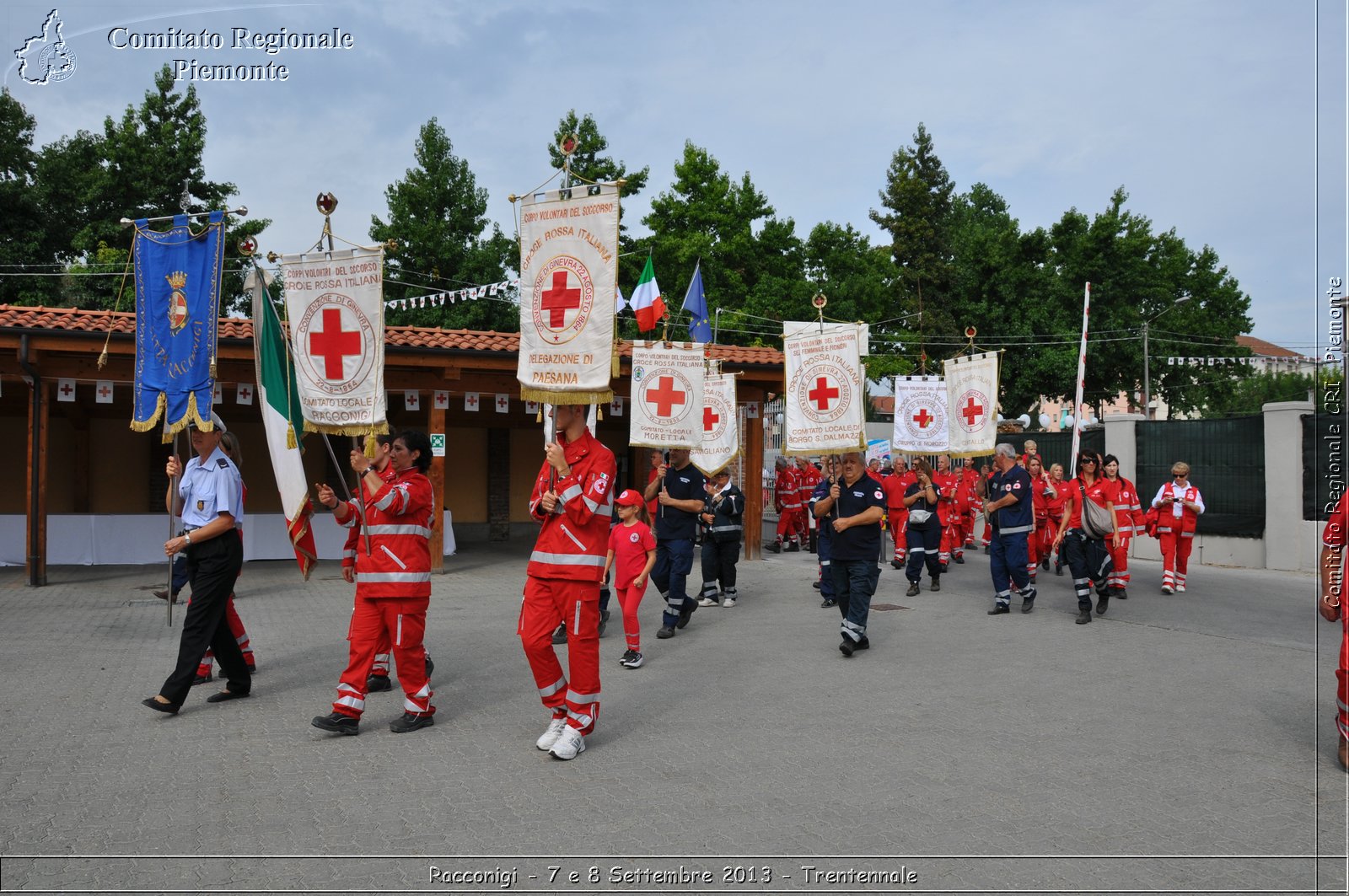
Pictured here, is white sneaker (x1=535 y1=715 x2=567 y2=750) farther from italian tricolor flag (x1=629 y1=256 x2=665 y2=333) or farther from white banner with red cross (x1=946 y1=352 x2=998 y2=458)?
white banner with red cross (x1=946 y1=352 x2=998 y2=458)

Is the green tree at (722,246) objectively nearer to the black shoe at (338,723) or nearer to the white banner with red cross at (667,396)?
the white banner with red cross at (667,396)

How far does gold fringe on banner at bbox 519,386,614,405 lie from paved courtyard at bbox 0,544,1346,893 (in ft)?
6.87

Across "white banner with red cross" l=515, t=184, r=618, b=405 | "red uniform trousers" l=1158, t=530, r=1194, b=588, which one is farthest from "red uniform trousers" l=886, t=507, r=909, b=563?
"white banner with red cross" l=515, t=184, r=618, b=405

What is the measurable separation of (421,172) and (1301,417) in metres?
28.9

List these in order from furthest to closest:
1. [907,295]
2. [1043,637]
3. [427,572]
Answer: [907,295]
[1043,637]
[427,572]

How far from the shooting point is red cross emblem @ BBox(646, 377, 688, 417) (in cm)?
Result: 1242

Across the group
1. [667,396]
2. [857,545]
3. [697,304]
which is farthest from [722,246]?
[857,545]

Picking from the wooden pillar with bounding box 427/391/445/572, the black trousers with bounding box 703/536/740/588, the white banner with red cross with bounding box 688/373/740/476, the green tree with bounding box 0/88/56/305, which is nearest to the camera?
the black trousers with bounding box 703/536/740/588

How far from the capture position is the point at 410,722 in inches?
241

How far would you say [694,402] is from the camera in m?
12.4

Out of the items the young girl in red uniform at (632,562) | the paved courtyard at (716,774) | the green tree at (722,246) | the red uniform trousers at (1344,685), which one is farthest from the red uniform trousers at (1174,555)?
the green tree at (722,246)

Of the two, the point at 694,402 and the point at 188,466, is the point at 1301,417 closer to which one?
the point at 694,402

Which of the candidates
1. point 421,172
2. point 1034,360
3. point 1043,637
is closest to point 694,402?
point 1043,637

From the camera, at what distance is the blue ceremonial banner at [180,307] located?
313 inches
